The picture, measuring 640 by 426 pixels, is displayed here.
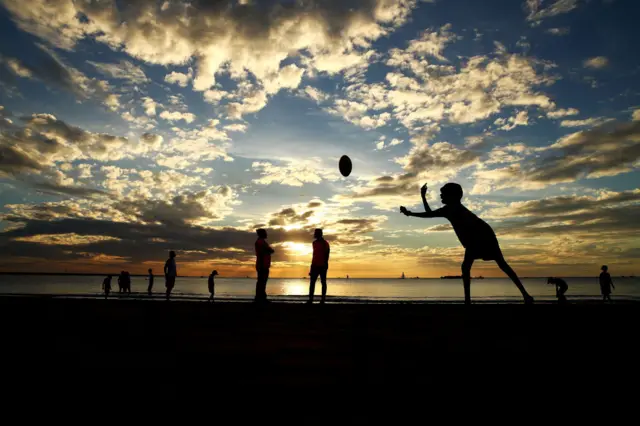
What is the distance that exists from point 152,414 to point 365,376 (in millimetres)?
1583

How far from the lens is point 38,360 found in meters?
3.54

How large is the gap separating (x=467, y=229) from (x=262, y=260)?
241 inches

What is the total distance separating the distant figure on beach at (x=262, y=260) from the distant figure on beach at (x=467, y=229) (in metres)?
4.69

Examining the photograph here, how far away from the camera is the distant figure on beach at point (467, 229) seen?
8.15 m

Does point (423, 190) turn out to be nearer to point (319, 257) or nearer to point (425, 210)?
point (425, 210)

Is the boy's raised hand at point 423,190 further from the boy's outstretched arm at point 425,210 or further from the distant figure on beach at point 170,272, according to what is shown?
the distant figure on beach at point 170,272

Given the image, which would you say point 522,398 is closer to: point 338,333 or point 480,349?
point 480,349

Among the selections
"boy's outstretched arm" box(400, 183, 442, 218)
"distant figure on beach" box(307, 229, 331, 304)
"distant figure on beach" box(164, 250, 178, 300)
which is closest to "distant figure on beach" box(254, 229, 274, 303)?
"distant figure on beach" box(307, 229, 331, 304)

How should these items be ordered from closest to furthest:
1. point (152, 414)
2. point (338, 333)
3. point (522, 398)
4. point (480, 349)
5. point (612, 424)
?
1. point (612, 424)
2. point (152, 414)
3. point (522, 398)
4. point (480, 349)
5. point (338, 333)

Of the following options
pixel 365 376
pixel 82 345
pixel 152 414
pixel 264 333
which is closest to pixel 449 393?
pixel 365 376

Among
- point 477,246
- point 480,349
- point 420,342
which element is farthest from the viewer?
point 477,246

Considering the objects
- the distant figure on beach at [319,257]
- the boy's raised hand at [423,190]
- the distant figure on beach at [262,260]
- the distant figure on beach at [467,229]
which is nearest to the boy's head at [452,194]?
the distant figure on beach at [467,229]

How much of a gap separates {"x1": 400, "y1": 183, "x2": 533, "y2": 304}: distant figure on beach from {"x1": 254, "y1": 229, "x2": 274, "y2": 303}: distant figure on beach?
4.69 metres

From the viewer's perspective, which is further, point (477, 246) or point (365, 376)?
point (477, 246)
